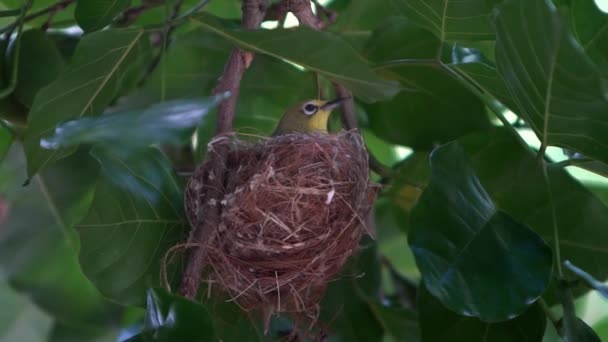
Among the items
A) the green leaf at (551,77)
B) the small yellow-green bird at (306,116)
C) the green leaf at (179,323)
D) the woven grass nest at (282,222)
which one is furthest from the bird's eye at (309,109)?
the green leaf at (179,323)

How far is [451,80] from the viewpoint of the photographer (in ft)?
7.73

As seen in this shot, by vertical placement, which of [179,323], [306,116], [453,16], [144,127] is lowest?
[306,116]

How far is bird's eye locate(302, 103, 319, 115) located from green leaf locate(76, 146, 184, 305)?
0.72 meters

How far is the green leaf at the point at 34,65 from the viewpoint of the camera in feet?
6.83

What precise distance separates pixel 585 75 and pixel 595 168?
455mm

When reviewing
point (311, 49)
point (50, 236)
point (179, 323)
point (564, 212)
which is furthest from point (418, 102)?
point (179, 323)

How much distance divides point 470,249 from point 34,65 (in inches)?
45.8

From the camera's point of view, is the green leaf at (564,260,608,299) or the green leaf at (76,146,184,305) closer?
the green leaf at (564,260,608,299)

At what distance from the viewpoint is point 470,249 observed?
1.61 meters

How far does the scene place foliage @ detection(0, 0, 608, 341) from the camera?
1496 mm

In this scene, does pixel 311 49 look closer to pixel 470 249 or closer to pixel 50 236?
pixel 470 249

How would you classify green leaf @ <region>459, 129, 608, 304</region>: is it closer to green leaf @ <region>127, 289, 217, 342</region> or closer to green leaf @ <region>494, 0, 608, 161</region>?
green leaf @ <region>494, 0, 608, 161</region>

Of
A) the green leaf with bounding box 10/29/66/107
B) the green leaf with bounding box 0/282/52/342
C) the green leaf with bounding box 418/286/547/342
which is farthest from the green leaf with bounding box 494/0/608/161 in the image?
the green leaf with bounding box 0/282/52/342

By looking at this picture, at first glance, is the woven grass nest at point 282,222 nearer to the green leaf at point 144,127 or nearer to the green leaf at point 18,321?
the green leaf at point 144,127
